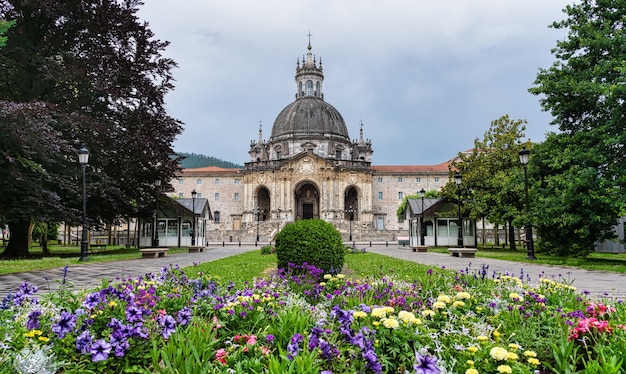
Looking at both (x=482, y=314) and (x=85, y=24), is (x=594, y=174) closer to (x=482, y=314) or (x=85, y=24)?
(x=482, y=314)

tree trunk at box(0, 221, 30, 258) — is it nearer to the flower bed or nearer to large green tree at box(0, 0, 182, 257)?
large green tree at box(0, 0, 182, 257)

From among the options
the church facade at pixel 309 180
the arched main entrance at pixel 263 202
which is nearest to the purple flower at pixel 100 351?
the church facade at pixel 309 180

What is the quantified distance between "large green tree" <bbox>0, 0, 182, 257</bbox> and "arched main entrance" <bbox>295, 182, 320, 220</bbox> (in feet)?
139

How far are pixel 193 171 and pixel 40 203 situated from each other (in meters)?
59.7

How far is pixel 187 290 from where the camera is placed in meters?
5.77

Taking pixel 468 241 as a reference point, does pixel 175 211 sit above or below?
above

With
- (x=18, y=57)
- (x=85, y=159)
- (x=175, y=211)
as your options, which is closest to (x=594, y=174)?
(x=85, y=159)

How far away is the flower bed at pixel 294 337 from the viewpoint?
3.05m

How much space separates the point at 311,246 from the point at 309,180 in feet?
173

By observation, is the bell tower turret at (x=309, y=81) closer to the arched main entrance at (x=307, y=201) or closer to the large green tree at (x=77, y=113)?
the arched main entrance at (x=307, y=201)

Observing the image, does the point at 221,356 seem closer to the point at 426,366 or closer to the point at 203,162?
the point at 426,366

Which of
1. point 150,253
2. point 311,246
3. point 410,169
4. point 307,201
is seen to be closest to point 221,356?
point 311,246

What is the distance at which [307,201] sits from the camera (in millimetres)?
66375

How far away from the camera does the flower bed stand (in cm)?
305
